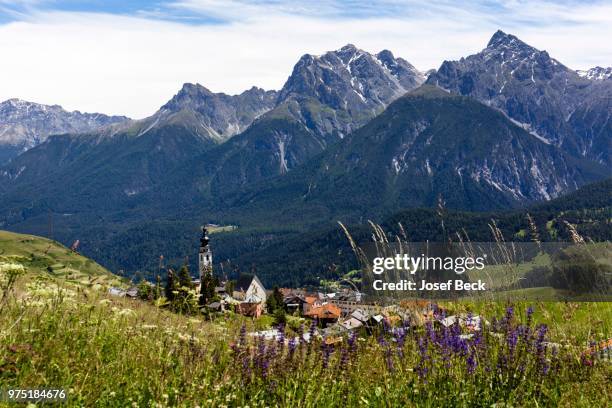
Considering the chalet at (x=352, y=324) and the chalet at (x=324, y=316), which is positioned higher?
the chalet at (x=352, y=324)

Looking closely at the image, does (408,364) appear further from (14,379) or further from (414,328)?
(14,379)

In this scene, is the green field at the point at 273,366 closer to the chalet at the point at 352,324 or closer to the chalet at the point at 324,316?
the chalet at the point at 352,324

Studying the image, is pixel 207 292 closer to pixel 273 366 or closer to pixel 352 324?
pixel 352 324

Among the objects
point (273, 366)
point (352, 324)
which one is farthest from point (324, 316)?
point (273, 366)

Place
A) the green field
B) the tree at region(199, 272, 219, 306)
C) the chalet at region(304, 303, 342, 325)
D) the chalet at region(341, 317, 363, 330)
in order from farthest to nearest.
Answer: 1. the tree at region(199, 272, 219, 306)
2. the chalet at region(304, 303, 342, 325)
3. the chalet at region(341, 317, 363, 330)
4. the green field

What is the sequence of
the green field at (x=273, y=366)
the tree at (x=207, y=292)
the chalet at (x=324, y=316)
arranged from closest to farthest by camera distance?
the green field at (x=273, y=366)
the chalet at (x=324, y=316)
the tree at (x=207, y=292)

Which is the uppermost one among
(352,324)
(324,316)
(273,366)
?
(352,324)

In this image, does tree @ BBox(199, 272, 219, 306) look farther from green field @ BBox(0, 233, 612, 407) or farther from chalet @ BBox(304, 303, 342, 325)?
green field @ BBox(0, 233, 612, 407)

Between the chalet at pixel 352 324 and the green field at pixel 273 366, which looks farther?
the chalet at pixel 352 324

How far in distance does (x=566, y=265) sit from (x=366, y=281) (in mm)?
3802

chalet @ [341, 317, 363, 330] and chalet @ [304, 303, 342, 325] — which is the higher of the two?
chalet @ [341, 317, 363, 330]

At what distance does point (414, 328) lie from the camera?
8.17 metres

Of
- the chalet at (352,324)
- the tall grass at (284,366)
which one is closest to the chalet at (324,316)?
the chalet at (352,324)

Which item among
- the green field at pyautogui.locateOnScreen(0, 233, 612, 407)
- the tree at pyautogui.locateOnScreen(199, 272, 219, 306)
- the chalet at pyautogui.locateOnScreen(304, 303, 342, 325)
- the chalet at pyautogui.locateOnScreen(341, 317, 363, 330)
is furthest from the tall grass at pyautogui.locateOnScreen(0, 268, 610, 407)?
the tree at pyautogui.locateOnScreen(199, 272, 219, 306)
